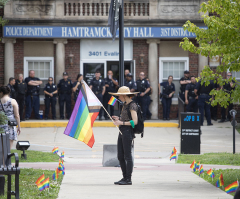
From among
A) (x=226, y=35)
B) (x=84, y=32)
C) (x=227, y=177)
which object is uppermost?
(x=84, y=32)

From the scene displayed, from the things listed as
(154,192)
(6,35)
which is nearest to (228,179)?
(154,192)

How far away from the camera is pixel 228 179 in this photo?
8.60 metres

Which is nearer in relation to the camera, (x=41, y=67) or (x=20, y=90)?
(x=20, y=90)

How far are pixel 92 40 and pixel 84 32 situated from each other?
639mm

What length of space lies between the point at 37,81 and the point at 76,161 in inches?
355

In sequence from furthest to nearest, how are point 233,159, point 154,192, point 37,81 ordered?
point 37,81
point 233,159
point 154,192

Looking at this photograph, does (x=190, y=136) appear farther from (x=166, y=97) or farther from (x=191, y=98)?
(x=166, y=97)

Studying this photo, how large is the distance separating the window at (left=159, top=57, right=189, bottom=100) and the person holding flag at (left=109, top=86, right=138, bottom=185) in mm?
13544

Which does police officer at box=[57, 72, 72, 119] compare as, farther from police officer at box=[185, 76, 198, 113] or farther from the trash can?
the trash can

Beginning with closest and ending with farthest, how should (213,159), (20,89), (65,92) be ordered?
(213,159) → (20,89) → (65,92)

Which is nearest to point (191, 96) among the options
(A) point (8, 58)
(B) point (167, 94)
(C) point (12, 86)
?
(B) point (167, 94)

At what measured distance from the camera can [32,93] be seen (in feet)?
66.2

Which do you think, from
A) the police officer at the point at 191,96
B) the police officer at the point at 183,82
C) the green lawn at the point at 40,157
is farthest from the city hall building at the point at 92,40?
the green lawn at the point at 40,157

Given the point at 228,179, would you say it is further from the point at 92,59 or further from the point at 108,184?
the point at 92,59
